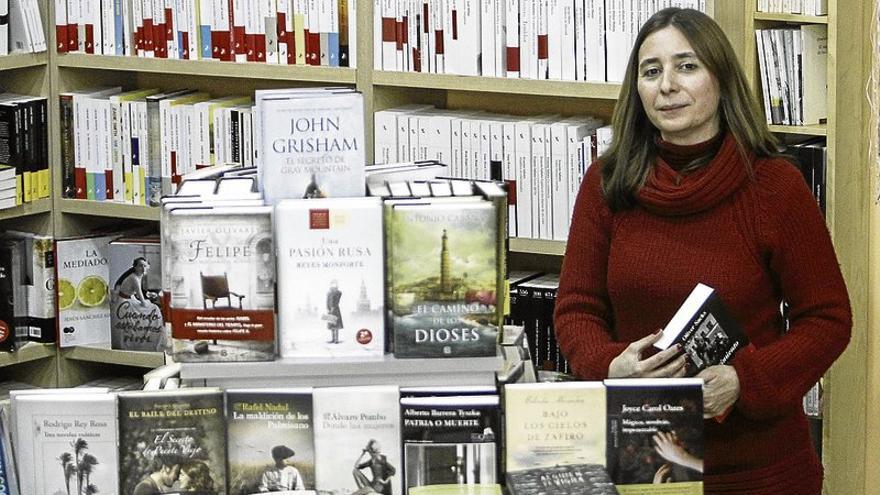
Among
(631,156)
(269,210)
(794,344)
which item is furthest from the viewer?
(631,156)

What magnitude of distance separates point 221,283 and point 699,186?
903 millimetres

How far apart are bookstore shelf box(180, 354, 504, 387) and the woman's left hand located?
517 millimetres

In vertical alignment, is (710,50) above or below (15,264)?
above

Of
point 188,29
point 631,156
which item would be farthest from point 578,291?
point 188,29

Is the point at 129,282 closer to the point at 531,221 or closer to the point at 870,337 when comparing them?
the point at 531,221

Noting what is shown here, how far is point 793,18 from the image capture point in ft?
11.3

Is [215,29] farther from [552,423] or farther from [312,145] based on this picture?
[552,423]

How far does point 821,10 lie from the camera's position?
3420 mm

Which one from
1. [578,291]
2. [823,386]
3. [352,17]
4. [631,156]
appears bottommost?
[823,386]

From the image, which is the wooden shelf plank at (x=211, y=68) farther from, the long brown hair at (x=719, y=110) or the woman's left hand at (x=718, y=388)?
the woman's left hand at (x=718, y=388)

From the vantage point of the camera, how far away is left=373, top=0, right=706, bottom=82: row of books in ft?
11.6

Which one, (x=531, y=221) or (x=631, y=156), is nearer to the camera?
(x=631, y=156)

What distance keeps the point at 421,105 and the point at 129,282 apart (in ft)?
3.34

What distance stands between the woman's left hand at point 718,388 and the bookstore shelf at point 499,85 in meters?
1.25
